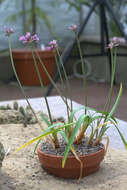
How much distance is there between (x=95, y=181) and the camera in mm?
1500

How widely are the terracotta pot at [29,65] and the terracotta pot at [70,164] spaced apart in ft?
12.2

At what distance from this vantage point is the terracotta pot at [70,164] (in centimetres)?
147

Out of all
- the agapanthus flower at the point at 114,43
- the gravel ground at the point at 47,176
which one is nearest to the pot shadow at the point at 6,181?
the gravel ground at the point at 47,176

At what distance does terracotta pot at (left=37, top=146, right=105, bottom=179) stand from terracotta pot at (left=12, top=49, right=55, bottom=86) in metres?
3.71

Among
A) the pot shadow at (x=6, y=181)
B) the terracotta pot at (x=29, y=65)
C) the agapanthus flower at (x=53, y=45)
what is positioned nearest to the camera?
the pot shadow at (x=6, y=181)

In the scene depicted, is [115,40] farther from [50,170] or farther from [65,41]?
[65,41]

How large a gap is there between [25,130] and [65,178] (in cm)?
78

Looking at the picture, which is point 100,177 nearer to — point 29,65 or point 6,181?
point 6,181

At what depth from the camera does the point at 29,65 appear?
5195mm

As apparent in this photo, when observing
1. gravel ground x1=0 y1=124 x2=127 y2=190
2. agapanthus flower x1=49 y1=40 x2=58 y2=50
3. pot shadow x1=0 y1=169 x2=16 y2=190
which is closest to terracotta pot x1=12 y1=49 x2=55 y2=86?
gravel ground x1=0 y1=124 x2=127 y2=190

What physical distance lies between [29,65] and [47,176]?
377 cm

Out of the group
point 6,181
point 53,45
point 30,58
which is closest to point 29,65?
point 30,58

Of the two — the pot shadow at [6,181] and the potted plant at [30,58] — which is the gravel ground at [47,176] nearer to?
the pot shadow at [6,181]

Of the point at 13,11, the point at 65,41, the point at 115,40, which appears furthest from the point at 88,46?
the point at 115,40
